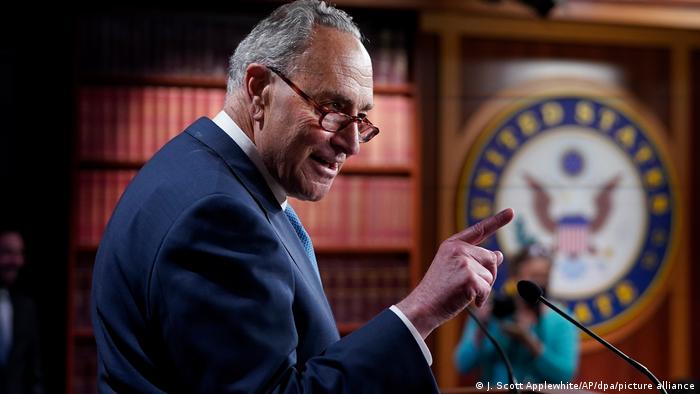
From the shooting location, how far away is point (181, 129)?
12.9ft

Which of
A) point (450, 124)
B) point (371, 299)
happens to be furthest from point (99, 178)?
point (450, 124)

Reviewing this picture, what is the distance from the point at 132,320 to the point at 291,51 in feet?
1.49

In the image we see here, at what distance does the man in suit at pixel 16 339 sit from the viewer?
3.54m

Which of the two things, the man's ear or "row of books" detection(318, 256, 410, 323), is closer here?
the man's ear

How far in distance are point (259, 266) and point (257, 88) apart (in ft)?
1.14

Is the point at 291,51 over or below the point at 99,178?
over

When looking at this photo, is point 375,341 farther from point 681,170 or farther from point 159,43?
point 681,170

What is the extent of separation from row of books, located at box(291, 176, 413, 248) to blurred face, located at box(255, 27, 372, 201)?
269cm

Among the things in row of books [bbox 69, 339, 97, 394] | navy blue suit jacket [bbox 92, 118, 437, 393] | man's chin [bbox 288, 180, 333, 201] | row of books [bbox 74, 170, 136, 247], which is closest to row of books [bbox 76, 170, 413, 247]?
row of books [bbox 74, 170, 136, 247]

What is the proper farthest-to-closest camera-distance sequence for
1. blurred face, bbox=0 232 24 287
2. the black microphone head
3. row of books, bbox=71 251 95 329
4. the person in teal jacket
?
row of books, bbox=71 251 95 329 → blurred face, bbox=0 232 24 287 → the person in teal jacket → the black microphone head

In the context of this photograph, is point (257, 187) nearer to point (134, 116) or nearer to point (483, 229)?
point (483, 229)

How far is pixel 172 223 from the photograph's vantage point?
1.14 metres

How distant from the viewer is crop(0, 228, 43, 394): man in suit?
11.6 ft

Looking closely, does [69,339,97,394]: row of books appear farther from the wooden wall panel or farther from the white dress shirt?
the wooden wall panel
